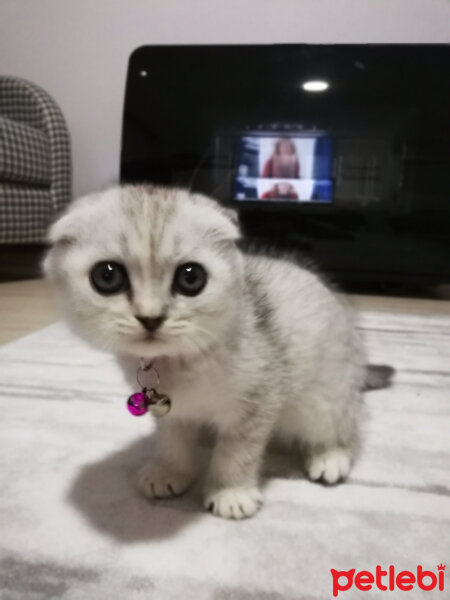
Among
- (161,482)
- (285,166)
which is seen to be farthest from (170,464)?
(285,166)

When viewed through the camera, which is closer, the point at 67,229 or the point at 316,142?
the point at 67,229

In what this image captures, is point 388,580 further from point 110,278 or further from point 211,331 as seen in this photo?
point 110,278

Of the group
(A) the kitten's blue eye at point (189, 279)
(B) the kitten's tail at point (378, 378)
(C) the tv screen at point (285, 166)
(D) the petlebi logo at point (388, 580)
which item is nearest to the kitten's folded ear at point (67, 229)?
(A) the kitten's blue eye at point (189, 279)

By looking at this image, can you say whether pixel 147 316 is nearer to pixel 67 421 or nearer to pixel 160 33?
pixel 67 421

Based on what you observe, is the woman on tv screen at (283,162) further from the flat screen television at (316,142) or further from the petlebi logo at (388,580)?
the petlebi logo at (388,580)

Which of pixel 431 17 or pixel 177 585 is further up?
pixel 431 17

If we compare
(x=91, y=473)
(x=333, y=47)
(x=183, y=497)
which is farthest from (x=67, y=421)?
(x=333, y=47)
